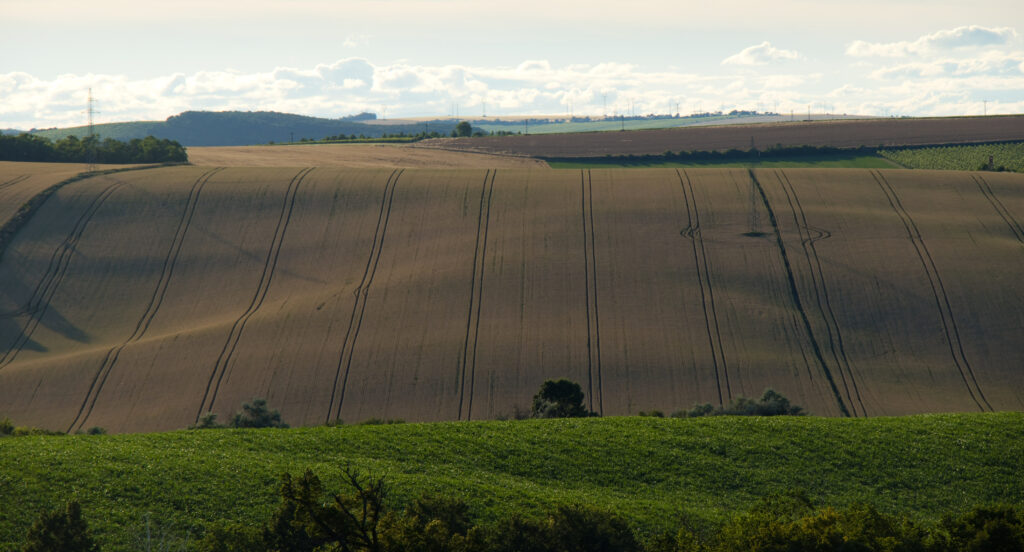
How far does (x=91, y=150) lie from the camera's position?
95.1 metres

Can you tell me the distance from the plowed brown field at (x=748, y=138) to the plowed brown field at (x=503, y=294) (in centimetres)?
2273

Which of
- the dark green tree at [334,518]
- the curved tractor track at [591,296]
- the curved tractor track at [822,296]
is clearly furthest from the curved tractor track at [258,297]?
the curved tractor track at [822,296]

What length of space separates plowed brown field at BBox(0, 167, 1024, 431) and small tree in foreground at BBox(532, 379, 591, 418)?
4579 millimetres

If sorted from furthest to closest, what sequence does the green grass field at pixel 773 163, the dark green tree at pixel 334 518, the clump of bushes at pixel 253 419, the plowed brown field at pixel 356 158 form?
the green grass field at pixel 773 163 < the plowed brown field at pixel 356 158 < the clump of bushes at pixel 253 419 < the dark green tree at pixel 334 518

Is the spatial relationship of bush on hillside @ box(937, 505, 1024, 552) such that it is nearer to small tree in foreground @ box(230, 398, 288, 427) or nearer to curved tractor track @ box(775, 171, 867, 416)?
curved tractor track @ box(775, 171, 867, 416)

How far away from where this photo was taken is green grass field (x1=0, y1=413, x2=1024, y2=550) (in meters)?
25.0

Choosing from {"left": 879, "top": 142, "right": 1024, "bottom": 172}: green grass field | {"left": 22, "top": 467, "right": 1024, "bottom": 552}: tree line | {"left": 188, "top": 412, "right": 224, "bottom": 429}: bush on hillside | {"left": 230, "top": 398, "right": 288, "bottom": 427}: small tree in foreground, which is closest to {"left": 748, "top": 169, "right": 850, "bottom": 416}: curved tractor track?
{"left": 22, "top": 467, "right": 1024, "bottom": 552}: tree line

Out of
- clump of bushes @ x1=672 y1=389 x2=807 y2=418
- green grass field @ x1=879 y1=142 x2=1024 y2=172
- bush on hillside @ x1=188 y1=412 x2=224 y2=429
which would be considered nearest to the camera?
bush on hillside @ x1=188 y1=412 x2=224 y2=429

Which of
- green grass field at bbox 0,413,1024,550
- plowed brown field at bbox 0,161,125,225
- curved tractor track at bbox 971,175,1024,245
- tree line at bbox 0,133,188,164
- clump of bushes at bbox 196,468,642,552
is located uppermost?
tree line at bbox 0,133,188,164

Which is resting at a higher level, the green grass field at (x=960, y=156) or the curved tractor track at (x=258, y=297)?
the green grass field at (x=960, y=156)

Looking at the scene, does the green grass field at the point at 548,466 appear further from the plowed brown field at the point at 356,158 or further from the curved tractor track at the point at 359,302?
the plowed brown field at the point at 356,158

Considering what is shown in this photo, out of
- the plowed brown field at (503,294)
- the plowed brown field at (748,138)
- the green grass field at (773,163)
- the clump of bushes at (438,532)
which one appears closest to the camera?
the clump of bushes at (438,532)

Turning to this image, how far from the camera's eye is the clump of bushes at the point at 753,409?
139 feet

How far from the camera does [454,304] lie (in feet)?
192
